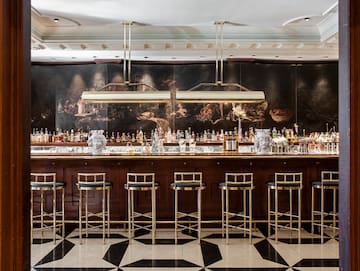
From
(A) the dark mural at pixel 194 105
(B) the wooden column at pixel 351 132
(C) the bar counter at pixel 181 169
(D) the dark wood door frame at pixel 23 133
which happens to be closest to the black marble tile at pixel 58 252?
(C) the bar counter at pixel 181 169

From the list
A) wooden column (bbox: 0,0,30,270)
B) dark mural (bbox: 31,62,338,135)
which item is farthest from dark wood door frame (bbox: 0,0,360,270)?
Answer: dark mural (bbox: 31,62,338,135)

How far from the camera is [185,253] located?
495 centimetres

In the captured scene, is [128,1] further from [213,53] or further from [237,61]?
[237,61]

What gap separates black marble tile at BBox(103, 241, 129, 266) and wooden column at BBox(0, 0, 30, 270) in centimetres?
297

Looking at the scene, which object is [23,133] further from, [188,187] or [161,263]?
[188,187]

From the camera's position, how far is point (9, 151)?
5.68 ft

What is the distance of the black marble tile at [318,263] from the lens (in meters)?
4.51

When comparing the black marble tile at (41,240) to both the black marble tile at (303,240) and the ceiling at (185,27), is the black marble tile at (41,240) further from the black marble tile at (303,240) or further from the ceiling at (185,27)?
the ceiling at (185,27)

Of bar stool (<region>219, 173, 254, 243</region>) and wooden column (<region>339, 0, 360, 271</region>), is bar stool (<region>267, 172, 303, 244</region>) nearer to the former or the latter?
bar stool (<region>219, 173, 254, 243</region>)

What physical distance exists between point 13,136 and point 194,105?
28.6 ft

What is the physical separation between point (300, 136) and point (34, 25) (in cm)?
663

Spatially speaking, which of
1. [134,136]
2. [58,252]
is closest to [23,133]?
[58,252]

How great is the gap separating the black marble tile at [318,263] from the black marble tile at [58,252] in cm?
271

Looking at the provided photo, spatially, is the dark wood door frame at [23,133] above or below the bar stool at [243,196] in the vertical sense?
above
